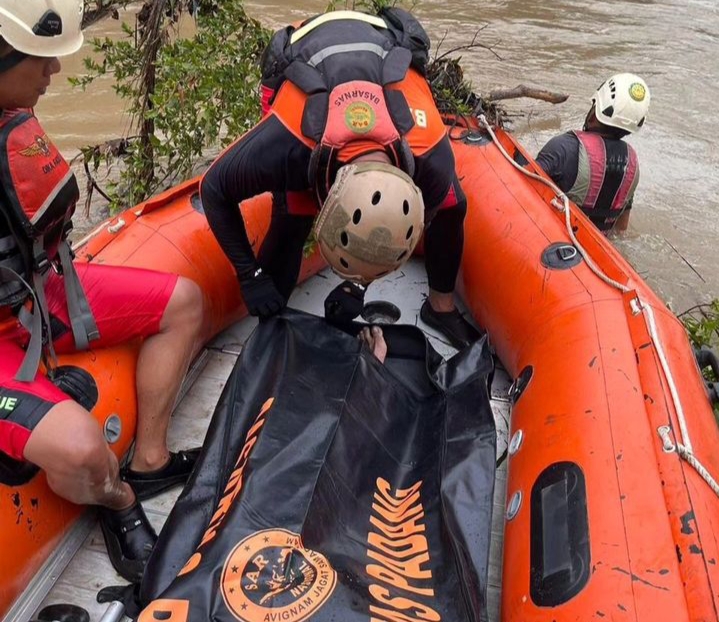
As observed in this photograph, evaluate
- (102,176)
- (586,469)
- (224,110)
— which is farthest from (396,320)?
(102,176)

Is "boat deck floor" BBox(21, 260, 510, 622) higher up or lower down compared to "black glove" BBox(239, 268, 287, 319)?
lower down

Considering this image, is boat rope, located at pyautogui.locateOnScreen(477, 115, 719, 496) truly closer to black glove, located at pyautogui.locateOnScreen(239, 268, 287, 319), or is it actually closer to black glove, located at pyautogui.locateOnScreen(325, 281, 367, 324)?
black glove, located at pyautogui.locateOnScreen(325, 281, 367, 324)

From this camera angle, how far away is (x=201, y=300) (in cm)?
231

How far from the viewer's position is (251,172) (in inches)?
84.9

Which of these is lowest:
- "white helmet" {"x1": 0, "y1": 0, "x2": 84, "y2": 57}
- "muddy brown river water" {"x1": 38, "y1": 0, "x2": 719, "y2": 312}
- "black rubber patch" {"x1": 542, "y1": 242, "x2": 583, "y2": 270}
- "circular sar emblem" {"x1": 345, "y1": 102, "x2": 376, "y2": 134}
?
"muddy brown river water" {"x1": 38, "y1": 0, "x2": 719, "y2": 312}

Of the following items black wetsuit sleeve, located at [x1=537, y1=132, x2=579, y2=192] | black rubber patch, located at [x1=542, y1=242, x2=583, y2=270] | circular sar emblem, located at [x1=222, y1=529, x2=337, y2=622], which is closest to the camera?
circular sar emblem, located at [x1=222, y1=529, x2=337, y2=622]

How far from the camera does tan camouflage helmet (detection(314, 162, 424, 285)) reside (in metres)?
1.90

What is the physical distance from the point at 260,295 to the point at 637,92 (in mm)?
2560

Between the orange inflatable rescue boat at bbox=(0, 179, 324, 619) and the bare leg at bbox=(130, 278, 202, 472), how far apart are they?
38 millimetres

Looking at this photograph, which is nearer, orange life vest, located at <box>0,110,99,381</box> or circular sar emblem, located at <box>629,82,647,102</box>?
orange life vest, located at <box>0,110,99,381</box>

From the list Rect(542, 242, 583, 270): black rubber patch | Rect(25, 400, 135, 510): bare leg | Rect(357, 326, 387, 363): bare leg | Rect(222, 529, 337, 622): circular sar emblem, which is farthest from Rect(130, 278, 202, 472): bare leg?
Rect(542, 242, 583, 270): black rubber patch

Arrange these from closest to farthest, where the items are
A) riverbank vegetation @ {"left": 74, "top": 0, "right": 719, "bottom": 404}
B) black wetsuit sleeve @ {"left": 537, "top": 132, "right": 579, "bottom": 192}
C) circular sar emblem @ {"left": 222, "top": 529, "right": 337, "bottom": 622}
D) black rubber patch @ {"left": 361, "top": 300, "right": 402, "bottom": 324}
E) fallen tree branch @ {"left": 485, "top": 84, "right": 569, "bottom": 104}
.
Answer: circular sar emblem @ {"left": 222, "top": 529, "right": 337, "bottom": 622} → black rubber patch @ {"left": 361, "top": 300, "right": 402, "bottom": 324} → riverbank vegetation @ {"left": 74, "top": 0, "right": 719, "bottom": 404} → black wetsuit sleeve @ {"left": 537, "top": 132, "right": 579, "bottom": 192} → fallen tree branch @ {"left": 485, "top": 84, "right": 569, "bottom": 104}

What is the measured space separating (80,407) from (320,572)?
785 millimetres

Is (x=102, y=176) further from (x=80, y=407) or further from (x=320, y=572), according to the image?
(x=320, y=572)
